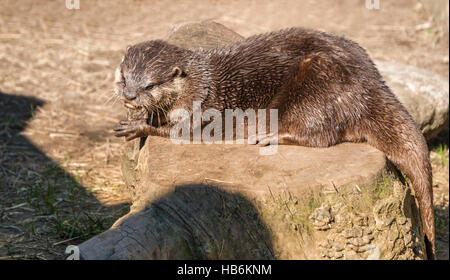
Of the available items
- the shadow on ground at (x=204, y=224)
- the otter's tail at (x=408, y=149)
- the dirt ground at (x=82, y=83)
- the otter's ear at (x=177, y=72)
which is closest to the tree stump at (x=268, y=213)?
the shadow on ground at (x=204, y=224)

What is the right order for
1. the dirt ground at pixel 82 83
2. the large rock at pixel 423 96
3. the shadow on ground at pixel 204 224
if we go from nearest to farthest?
the shadow on ground at pixel 204 224, the dirt ground at pixel 82 83, the large rock at pixel 423 96

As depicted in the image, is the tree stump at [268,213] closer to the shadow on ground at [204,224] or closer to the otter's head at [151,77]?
the shadow on ground at [204,224]

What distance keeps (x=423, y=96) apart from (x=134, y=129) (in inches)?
98.7

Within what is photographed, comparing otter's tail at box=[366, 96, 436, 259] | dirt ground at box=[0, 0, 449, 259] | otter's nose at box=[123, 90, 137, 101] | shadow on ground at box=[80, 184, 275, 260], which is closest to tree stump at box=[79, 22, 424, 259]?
shadow on ground at box=[80, 184, 275, 260]

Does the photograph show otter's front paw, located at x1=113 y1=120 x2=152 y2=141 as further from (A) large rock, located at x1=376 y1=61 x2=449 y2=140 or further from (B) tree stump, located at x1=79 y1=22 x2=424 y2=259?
(A) large rock, located at x1=376 y1=61 x2=449 y2=140

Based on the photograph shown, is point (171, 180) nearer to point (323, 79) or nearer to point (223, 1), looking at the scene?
point (323, 79)

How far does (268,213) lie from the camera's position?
1.95 m

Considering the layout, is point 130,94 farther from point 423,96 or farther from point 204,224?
point 423,96

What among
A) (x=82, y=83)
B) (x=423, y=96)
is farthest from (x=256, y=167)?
(x=82, y=83)

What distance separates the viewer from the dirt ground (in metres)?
2.95

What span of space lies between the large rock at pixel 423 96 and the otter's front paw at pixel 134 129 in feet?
7.39

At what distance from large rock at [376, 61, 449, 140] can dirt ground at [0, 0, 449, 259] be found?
309mm

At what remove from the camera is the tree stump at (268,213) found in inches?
75.4
